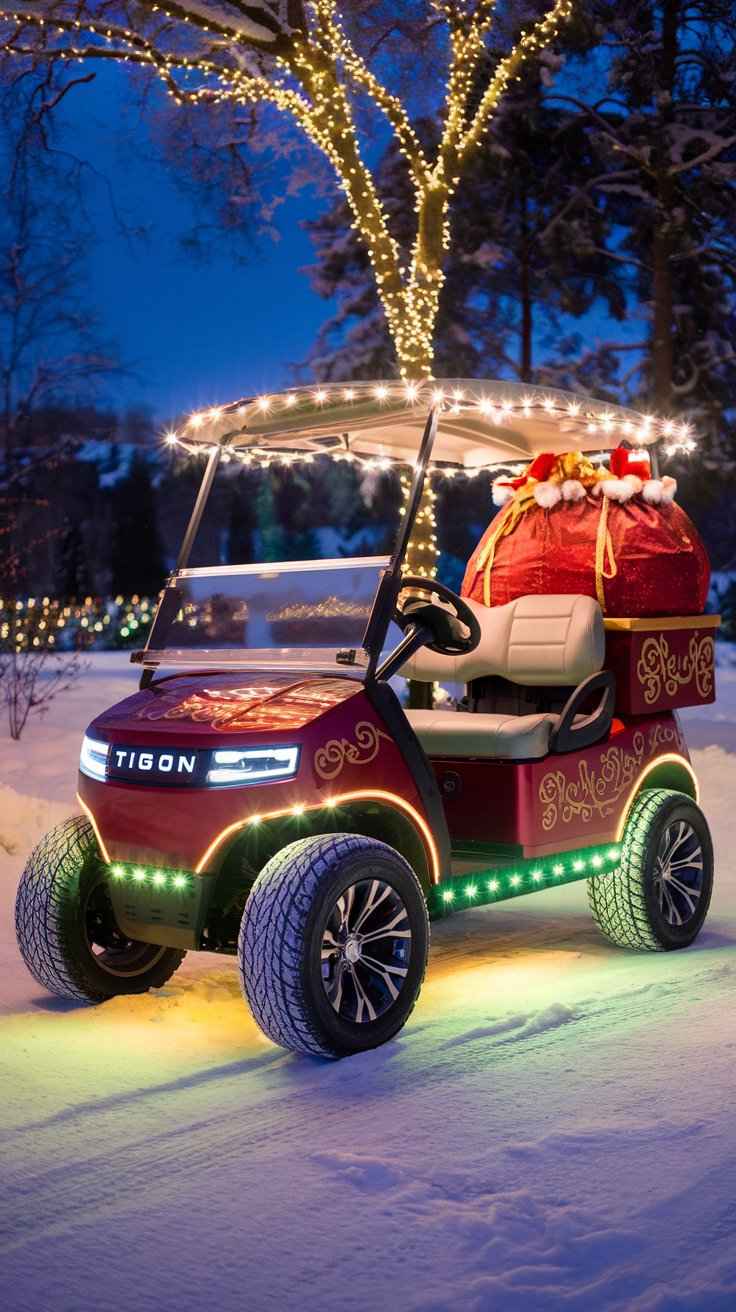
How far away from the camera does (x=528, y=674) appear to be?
21.1 feet

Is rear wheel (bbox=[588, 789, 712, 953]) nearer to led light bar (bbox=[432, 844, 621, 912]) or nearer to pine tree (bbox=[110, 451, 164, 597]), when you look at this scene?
led light bar (bbox=[432, 844, 621, 912])

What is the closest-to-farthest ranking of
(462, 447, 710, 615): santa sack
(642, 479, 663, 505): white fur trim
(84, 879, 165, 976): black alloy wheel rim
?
(84, 879, 165, 976): black alloy wheel rim, (462, 447, 710, 615): santa sack, (642, 479, 663, 505): white fur trim

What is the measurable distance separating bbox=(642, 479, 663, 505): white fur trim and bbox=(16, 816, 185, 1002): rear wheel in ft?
9.27

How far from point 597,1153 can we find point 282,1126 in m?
0.84

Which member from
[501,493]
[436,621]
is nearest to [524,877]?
[436,621]

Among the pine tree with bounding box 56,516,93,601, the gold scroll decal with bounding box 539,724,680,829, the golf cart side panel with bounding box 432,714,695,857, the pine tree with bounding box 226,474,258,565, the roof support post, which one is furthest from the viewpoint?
the pine tree with bounding box 226,474,258,565

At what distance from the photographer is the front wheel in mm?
4438

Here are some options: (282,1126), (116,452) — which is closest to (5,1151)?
(282,1126)

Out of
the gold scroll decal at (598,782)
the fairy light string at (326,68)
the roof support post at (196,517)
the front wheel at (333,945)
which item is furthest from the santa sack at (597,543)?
the fairy light string at (326,68)

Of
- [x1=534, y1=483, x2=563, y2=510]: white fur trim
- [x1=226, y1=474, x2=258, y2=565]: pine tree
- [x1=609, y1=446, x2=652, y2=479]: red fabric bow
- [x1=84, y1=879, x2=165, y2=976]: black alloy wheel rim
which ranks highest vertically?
[x1=226, y1=474, x2=258, y2=565]: pine tree

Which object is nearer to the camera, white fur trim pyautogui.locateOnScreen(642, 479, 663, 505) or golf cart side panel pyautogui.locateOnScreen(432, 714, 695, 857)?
golf cart side panel pyautogui.locateOnScreen(432, 714, 695, 857)

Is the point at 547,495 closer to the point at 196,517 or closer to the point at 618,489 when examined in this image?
the point at 618,489

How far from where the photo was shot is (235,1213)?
11.2 feet

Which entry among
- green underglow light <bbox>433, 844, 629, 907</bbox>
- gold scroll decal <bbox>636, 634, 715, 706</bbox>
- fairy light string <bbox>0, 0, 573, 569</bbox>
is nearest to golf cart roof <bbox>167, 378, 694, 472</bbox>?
gold scroll decal <bbox>636, 634, 715, 706</bbox>
